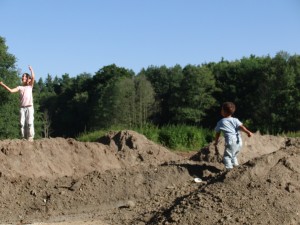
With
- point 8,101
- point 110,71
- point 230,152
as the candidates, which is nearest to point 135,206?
point 230,152

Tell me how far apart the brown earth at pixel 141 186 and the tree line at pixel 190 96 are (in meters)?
26.2

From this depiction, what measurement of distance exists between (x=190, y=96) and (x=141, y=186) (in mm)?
45384

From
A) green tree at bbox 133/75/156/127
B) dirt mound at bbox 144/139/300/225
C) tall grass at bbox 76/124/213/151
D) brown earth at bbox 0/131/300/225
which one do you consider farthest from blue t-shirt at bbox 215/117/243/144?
green tree at bbox 133/75/156/127

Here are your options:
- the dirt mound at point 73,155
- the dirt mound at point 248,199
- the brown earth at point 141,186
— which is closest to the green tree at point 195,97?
the dirt mound at point 73,155

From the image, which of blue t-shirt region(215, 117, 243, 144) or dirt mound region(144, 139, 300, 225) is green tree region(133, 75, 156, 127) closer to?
blue t-shirt region(215, 117, 243, 144)

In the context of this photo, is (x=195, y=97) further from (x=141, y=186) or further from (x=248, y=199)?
(x=248, y=199)

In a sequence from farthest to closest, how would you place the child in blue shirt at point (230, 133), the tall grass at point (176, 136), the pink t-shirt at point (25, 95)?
the tall grass at point (176, 136) → the pink t-shirt at point (25, 95) → the child in blue shirt at point (230, 133)

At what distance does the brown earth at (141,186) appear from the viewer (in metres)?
6.73

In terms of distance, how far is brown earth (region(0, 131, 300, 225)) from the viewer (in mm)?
6734

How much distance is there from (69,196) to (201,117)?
150 ft

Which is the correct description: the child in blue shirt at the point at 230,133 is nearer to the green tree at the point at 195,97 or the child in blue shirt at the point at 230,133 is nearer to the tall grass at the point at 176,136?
the tall grass at the point at 176,136

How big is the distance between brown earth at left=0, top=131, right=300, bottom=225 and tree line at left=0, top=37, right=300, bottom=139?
2623 centimetres

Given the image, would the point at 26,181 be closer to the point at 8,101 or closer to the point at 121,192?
the point at 121,192

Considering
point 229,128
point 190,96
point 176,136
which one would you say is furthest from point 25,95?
point 190,96
